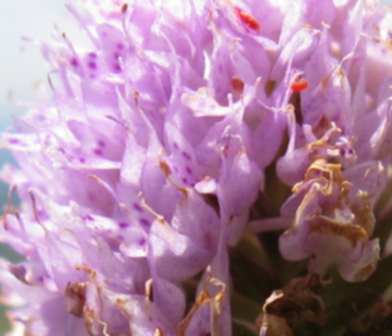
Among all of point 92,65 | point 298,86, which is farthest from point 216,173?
point 92,65

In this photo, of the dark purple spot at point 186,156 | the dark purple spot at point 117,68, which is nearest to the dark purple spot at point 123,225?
the dark purple spot at point 186,156

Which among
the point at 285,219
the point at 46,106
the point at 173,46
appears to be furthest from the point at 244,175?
the point at 46,106

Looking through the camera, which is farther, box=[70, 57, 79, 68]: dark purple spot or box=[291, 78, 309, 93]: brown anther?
box=[70, 57, 79, 68]: dark purple spot

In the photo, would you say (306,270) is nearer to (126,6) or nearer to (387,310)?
(387,310)

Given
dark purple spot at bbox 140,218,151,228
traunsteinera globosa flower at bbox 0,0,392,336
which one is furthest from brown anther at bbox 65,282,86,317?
dark purple spot at bbox 140,218,151,228

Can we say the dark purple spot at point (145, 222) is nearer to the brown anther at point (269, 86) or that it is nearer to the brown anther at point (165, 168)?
the brown anther at point (165, 168)

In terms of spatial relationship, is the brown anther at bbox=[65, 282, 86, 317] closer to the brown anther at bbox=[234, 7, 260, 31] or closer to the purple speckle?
the purple speckle

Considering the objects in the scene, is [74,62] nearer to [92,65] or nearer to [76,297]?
[92,65]

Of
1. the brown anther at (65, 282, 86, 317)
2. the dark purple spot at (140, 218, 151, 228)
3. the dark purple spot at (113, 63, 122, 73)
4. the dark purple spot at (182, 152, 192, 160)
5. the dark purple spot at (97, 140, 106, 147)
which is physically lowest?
the brown anther at (65, 282, 86, 317)

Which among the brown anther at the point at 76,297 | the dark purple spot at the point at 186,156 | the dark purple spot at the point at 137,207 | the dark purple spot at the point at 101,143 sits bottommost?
the brown anther at the point at 76,297
